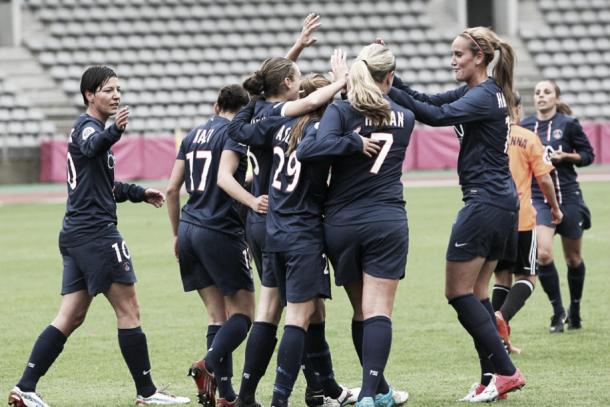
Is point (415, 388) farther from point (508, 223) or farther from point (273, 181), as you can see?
point (273, 181)

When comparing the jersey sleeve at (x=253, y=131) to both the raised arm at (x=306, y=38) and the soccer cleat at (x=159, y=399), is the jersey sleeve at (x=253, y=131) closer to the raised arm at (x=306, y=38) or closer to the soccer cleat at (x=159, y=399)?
the raised arm at (x=306, y=38)

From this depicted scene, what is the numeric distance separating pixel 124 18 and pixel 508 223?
28656 millimetres

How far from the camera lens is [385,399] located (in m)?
6.40

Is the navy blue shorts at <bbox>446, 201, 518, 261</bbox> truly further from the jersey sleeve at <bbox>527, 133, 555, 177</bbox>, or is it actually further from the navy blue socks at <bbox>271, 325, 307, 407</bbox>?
the jersey sleeve at <bbox>527, 133, 555, 177</bbox>

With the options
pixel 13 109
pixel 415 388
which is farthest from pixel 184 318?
pixel 13 109

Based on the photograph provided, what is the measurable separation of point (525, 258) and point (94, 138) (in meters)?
3.90

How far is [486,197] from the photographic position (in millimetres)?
6844

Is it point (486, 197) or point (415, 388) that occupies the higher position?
point (486, 197)

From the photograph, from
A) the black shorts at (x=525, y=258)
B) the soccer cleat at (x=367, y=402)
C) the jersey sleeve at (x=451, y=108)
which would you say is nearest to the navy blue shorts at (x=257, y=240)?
the soccer cleat at (x=367, y=402)

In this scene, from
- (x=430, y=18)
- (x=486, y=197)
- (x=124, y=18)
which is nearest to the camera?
(x=486, y=197)

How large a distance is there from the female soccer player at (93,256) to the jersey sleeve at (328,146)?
129cm

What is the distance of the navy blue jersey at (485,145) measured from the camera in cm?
669

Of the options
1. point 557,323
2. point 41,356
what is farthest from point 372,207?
point 557,323

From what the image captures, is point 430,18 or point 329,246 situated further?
point 430,18
